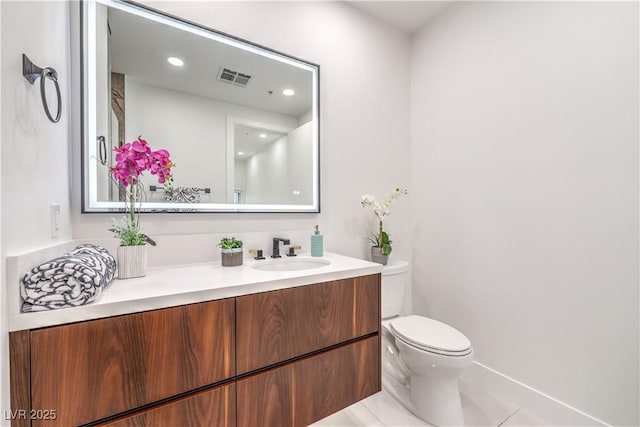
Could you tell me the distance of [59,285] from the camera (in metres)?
0.69

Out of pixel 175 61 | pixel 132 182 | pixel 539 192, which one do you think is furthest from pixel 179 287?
pixel 539 192

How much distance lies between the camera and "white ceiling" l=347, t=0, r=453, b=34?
74.6 inches

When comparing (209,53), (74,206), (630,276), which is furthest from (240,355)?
(630,276)

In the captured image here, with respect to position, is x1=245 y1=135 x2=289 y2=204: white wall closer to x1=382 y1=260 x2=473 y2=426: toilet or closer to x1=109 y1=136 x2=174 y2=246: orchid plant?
x1=109 y1=136 x2=174 y2=246: orchid plant

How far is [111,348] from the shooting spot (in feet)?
2.39

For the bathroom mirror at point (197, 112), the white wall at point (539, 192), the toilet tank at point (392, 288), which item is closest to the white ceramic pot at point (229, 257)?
the bathroom mirror at point (197, 112)

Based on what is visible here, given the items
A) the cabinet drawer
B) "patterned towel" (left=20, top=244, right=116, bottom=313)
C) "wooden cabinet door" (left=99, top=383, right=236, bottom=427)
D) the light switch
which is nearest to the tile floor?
the cabinet drawer

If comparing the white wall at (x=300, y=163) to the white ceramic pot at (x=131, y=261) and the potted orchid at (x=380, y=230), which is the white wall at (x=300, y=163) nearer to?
the potted orchid at (x=380, y=230)

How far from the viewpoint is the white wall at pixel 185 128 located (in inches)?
50.1

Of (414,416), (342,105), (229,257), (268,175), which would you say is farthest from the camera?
(342,105)

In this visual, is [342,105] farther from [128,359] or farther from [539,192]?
[128,359]

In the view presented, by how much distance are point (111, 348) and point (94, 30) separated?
52.9 inches

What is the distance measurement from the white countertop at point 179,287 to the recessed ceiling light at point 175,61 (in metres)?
1.04

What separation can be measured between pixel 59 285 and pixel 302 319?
2.43 feet
